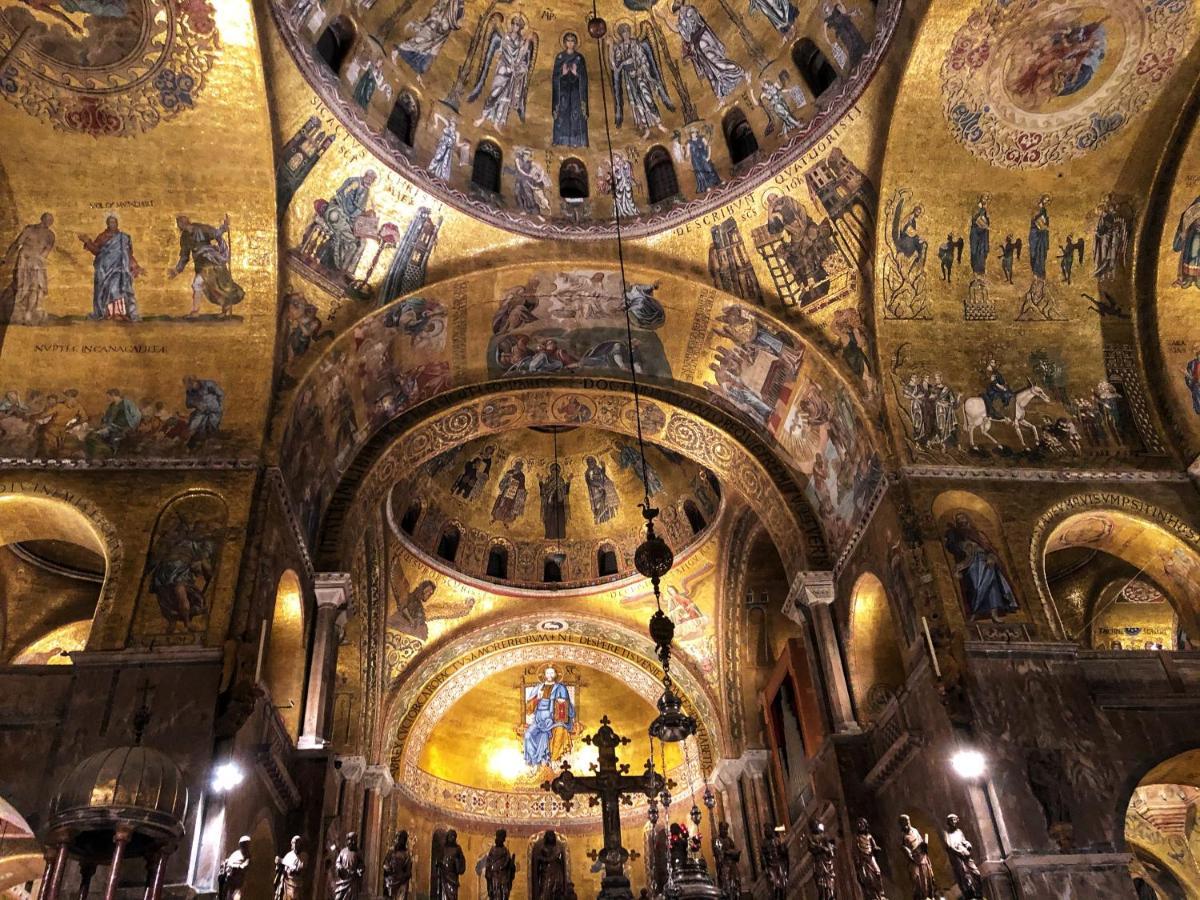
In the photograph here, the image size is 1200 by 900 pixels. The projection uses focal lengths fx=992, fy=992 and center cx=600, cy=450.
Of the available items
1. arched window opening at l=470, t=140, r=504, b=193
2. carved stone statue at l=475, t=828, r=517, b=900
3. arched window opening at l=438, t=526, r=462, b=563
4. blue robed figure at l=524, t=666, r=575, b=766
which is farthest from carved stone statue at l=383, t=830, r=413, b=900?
blue robed figure at l=524, t=666, r=575, b=766

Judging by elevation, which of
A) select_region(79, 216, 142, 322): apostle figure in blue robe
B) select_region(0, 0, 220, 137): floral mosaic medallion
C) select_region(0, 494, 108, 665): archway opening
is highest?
select_region(0, 0, 220, 137): floral mosaic medallion

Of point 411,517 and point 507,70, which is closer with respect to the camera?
point 507,70

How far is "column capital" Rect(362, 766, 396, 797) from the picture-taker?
17.9 m

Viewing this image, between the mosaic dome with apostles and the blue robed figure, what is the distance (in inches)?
186

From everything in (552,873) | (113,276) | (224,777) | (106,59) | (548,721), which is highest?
(106,59)

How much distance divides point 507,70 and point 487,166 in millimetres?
1553

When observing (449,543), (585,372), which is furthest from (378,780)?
(585,372)

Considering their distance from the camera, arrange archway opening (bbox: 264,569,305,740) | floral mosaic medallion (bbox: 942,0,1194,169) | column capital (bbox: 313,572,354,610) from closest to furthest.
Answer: floral mosaic medallion (bbox: 942,0,1194,169)
archway opening (bbox: 264,569,305,740)
column capital (bbox: 313,572,354,610)

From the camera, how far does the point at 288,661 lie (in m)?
13.5

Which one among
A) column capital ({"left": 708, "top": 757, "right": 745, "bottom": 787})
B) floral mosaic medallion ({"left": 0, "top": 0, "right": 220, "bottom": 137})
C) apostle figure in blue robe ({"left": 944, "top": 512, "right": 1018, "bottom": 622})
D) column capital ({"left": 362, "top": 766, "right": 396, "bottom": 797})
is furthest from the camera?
column capital ({"left": 708, "top": 757, "right": 745, "bottom": 787})

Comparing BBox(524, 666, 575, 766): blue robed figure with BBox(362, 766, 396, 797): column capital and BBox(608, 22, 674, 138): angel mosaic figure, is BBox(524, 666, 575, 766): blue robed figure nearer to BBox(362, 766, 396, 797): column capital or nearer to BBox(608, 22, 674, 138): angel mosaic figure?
BBox(362, 766, 396, 797): column capital

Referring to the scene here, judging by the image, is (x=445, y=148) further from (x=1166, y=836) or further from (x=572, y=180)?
(x=1166, y=836)

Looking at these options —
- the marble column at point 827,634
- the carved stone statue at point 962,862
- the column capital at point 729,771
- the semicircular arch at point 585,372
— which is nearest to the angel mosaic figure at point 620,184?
the semicircular arch at point 585,372

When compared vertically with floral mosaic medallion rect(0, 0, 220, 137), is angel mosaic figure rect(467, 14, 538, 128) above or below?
above
